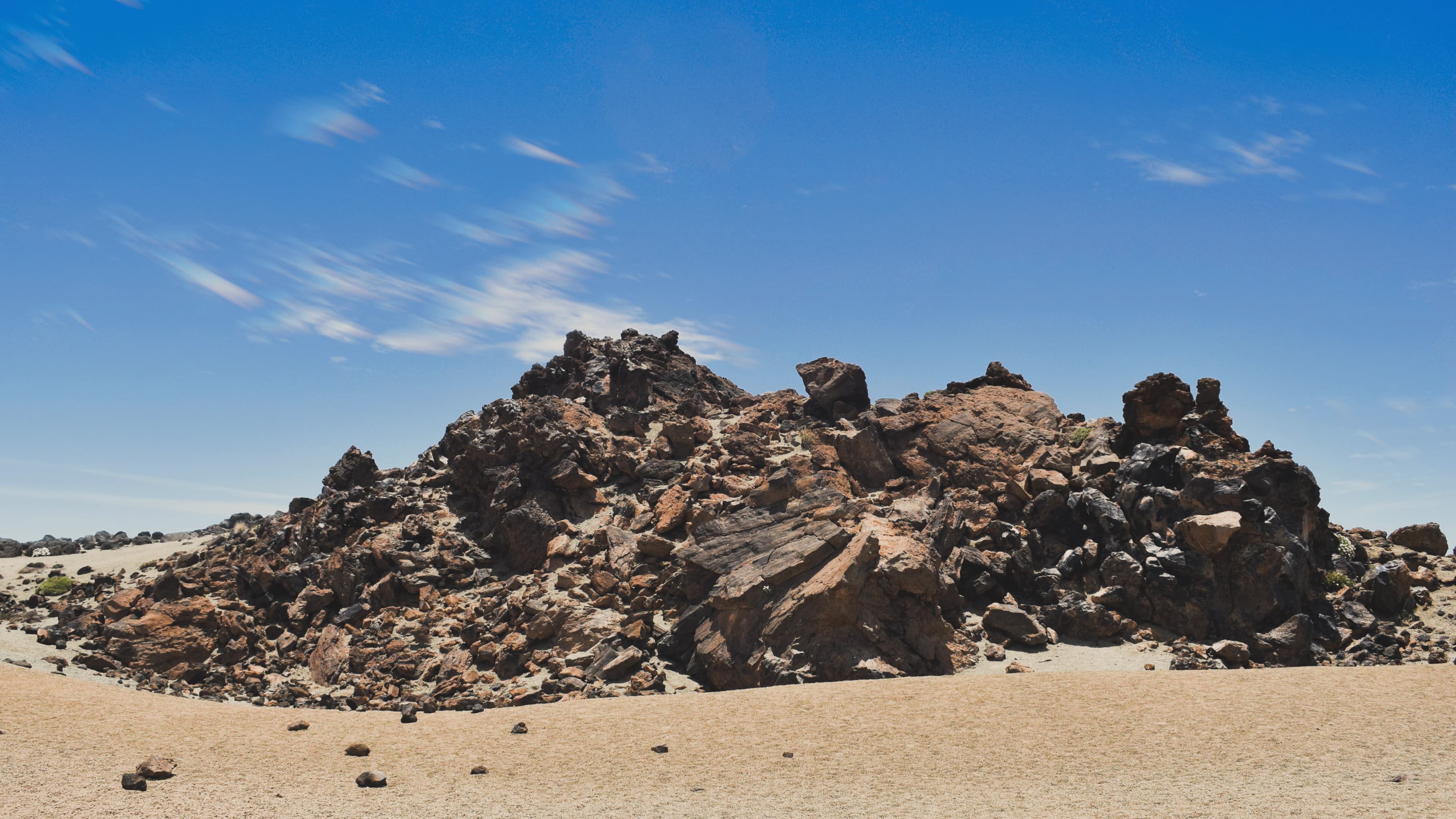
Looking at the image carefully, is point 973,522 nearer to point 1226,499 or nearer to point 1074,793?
point 1226,499

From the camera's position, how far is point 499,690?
22.7 m

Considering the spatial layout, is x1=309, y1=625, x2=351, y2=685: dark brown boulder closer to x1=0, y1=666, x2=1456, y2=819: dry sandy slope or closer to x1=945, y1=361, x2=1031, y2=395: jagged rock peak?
x1=0, y1=666, x2=1456, y2=819: dry sandy slope

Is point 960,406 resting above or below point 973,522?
above

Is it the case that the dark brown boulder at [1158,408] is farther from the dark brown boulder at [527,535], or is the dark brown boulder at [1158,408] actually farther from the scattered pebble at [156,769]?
the scattered pebble at [156,769]

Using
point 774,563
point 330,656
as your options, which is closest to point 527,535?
point 330,656

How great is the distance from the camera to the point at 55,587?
1432 inches

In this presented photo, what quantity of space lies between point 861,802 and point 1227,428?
68.6 ft

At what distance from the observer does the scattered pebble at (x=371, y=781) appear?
14797mm

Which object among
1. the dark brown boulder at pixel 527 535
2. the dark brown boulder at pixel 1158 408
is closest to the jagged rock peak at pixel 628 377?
the dark brown boulder at pixel 527 535

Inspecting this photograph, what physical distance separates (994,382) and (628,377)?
14.4 m

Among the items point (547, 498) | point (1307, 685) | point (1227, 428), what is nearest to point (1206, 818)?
point (1307, 685)

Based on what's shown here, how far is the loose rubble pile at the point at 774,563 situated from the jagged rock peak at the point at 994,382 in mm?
118

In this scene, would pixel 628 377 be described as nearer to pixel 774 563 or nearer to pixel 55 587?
pixel 774 563

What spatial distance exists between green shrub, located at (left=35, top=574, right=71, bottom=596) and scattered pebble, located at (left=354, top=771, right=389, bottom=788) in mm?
28680
